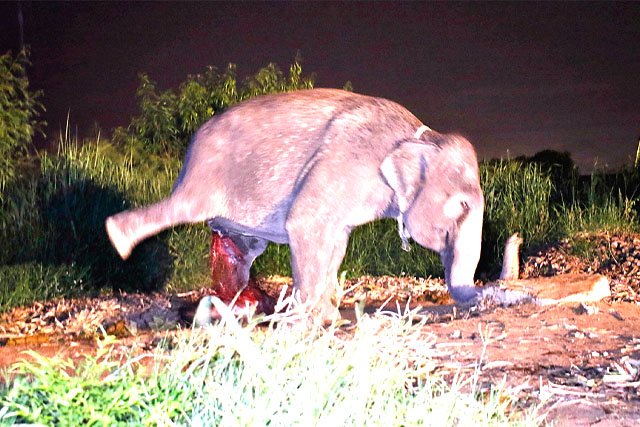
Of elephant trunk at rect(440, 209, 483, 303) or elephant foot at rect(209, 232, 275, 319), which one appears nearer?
elephant trunk at rect(440, 209, 483, 303)

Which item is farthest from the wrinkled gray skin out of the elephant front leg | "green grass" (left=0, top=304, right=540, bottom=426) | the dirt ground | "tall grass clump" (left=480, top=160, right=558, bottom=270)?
"tall grass clump" (left=480, top=160, right=558, bottom=270)

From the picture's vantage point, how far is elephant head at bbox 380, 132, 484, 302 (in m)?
5.38

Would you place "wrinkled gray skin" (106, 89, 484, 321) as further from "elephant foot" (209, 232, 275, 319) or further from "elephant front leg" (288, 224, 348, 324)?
"elephant foot" (209, 232, 275, 319)

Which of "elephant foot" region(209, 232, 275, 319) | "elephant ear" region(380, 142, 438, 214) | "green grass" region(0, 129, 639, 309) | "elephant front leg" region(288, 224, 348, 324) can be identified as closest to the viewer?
"elephant front leg" region(288, 224, 348, 324)

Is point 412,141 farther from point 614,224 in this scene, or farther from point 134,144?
point 134,144

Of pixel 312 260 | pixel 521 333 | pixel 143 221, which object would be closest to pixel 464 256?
pixel 521 333

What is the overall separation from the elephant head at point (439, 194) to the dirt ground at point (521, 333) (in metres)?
0.53

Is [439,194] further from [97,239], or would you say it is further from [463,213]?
[97,239]

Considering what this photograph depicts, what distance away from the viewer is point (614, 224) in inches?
406

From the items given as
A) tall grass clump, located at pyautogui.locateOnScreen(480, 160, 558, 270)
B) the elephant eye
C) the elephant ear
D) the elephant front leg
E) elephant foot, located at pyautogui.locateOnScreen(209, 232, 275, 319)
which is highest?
the elephant ear

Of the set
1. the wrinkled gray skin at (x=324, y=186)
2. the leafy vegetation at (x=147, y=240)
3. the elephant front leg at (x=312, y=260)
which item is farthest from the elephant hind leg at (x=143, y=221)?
the leafy vegetation at (x=147, y=240)

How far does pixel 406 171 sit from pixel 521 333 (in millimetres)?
1206

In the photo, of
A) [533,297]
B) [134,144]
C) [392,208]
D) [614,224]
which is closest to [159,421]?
[392,208]

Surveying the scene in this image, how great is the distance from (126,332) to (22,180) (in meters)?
3.77
